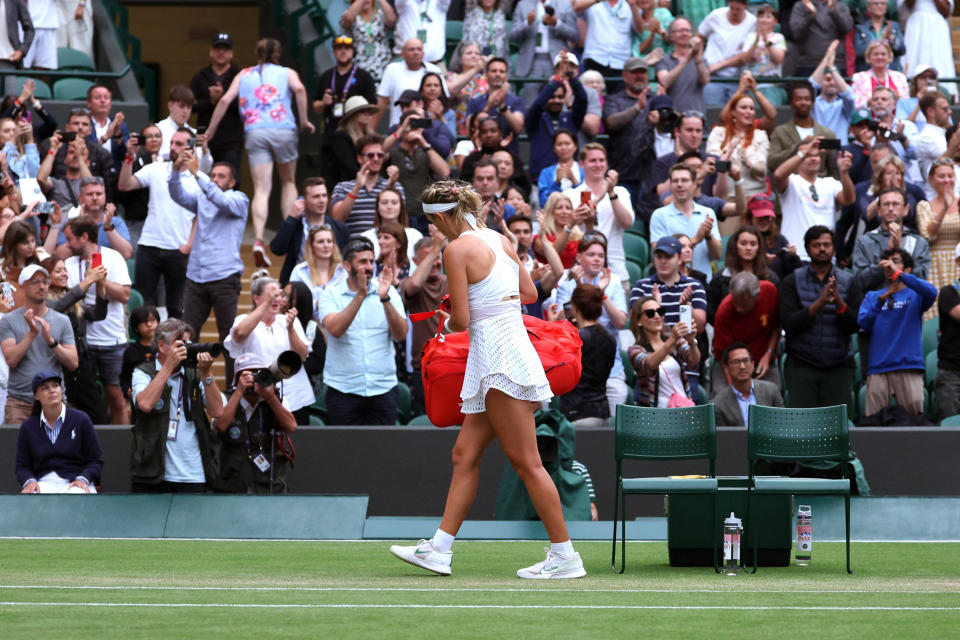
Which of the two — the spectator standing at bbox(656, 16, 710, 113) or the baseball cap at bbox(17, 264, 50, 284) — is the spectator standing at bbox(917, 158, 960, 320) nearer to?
the spectator standing at bbox(656, 16, 710, 113)

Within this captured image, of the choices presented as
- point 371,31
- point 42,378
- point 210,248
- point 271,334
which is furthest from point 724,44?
point 42,378

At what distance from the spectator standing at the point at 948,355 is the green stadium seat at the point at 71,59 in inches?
400

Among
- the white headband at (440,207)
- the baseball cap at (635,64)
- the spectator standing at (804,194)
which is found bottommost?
the white headband at (440,207)

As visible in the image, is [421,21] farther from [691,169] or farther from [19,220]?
[19,220]

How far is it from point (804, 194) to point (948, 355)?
2.48m

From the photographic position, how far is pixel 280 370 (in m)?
10.6

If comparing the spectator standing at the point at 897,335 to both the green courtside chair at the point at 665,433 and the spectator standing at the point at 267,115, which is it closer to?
the green courtside chair at the point at 665,433

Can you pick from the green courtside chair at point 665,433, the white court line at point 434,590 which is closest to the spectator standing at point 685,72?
the green courtside chair at point 665,433

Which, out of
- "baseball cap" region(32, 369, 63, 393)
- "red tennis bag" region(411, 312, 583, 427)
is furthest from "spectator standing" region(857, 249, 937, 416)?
"baseball cap" region(32, 369, 63, 393)

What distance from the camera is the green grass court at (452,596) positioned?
5.96 m

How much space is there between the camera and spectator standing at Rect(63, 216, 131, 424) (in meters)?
12.5

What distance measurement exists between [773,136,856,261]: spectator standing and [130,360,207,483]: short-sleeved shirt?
580cm

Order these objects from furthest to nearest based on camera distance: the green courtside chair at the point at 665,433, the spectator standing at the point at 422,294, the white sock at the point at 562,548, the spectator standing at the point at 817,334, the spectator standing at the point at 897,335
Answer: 1. the spectator standing at the point at 422,294
2. the spectator standing at the point at 817,334
3. the spectator standing at the point at 897,335
4. the green courtside chair at the point at 665,433
5. the white sock at the point at 562,548

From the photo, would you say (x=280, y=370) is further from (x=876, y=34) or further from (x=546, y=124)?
(x=876, y=34)
